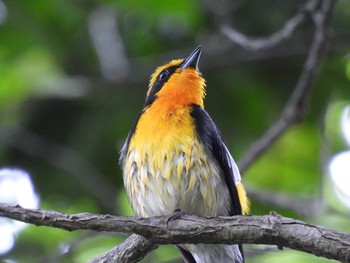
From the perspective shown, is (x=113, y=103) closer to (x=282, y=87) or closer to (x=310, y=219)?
(x=282, y=87)

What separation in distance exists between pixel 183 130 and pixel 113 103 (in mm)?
3289

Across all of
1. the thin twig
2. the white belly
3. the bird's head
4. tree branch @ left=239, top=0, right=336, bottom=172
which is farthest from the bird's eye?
tree branch @ left=239, top=0, right=336, bottom=172

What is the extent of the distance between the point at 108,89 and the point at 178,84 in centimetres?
267

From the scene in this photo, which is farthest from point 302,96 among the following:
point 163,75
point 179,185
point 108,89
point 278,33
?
point 108,89

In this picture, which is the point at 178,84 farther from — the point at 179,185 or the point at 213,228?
the point at 213,228

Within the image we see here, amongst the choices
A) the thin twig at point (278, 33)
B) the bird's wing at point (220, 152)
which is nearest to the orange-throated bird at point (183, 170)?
the bird's wing at point (220, 152)

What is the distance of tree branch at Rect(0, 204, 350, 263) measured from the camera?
5.05 metres

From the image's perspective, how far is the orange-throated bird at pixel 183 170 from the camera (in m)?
6.28

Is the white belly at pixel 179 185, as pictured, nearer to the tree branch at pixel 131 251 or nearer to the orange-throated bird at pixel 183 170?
the orange-throated bird at pixel 183 170

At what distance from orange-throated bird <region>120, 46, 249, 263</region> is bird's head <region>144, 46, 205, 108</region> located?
0.02m

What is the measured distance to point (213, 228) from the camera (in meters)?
5.30

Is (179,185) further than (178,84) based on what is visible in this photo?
No

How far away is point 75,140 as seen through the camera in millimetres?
9703

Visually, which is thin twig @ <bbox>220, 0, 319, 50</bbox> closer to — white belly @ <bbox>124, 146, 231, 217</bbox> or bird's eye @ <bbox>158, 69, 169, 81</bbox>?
bird's eye @ <bbox>158, 69, 169, 81</bbox>
